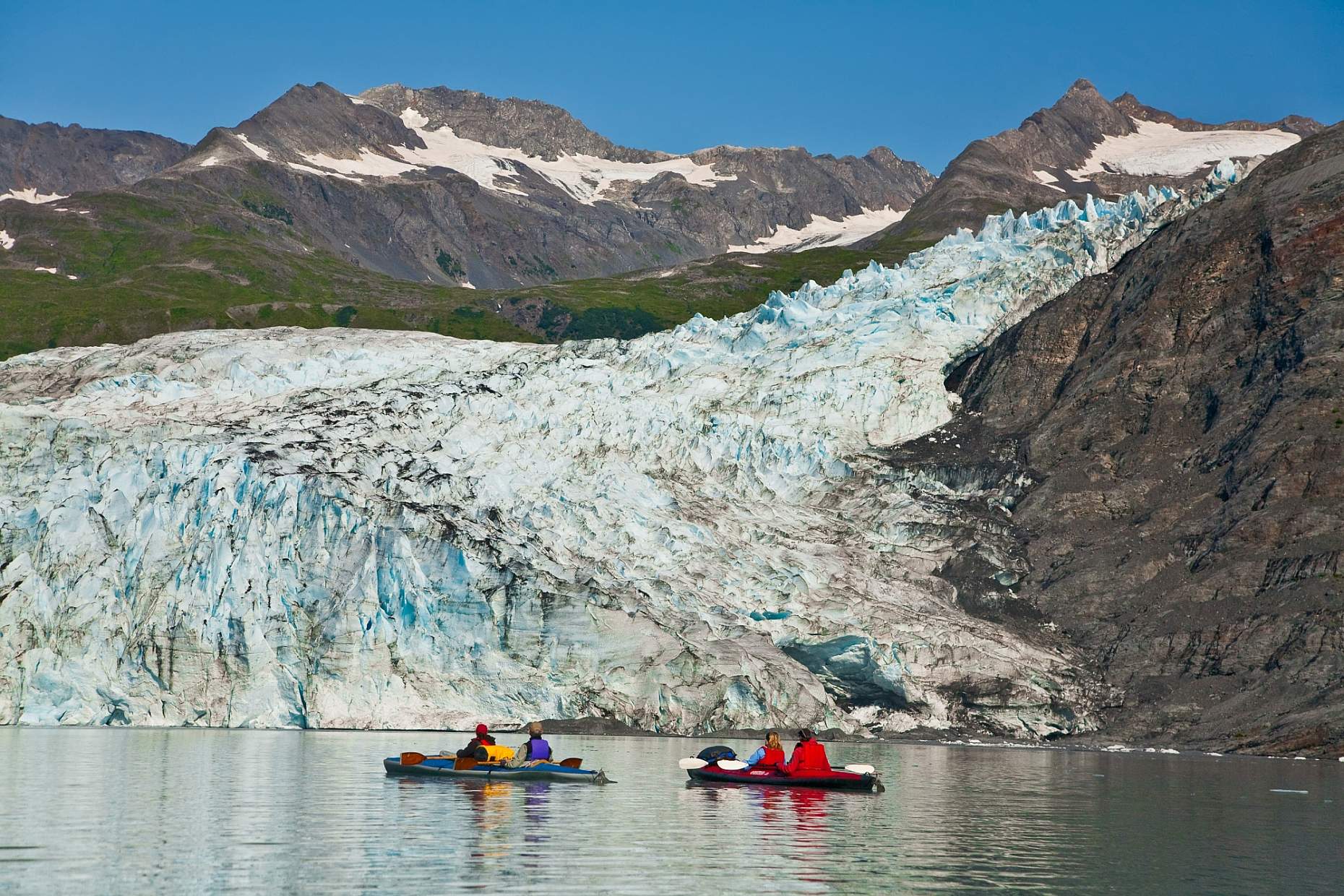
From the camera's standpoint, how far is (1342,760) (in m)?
56.9

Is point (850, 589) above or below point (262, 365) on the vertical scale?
below

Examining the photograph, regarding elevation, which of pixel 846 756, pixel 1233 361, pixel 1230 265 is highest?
pixel 1230 265

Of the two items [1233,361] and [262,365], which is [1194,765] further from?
[262,365]

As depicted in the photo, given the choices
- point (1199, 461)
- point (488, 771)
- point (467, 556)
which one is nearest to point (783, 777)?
point (488, 771)

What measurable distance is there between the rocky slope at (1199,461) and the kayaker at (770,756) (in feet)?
92.5

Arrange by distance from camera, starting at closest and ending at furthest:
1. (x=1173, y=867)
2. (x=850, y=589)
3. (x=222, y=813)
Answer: (x=1173, y=867), (x=222, y=813), (x=850, y=589)

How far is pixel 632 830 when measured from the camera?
30.5 meters

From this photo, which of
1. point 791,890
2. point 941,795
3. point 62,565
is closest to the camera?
point 791,890

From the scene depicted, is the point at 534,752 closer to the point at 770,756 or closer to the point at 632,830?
the point at 770,756

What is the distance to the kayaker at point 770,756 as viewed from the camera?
42.6 meters

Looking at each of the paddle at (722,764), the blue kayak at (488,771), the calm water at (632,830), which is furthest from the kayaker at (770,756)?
the blue kayak at (488,771)

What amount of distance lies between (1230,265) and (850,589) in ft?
119

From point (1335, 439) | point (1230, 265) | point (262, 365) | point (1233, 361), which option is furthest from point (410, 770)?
point (1230, 265)

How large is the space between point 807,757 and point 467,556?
27.4 m
